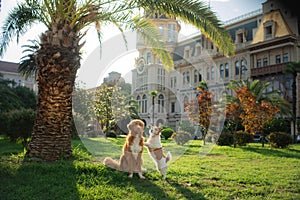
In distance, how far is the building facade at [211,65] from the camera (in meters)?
9.09

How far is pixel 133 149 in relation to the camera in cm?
524

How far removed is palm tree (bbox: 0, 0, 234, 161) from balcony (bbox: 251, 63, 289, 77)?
20.9m

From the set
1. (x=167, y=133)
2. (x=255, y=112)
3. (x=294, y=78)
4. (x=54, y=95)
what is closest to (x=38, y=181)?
(x=54, y=95)

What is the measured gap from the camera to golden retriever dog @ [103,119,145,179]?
5.21m

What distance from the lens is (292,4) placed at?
1.93m

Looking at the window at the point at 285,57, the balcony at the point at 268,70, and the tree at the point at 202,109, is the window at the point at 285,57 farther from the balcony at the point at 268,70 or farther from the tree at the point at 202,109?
the tree at the point at 202,109

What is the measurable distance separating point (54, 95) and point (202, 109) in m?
11.4

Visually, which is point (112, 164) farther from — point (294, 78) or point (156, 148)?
point (294, 78)

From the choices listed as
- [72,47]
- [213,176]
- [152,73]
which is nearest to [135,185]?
[213,176]

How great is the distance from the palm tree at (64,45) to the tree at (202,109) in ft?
32.3

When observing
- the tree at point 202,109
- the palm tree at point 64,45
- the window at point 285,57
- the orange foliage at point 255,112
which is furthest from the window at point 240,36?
the palm tree at point 64,45

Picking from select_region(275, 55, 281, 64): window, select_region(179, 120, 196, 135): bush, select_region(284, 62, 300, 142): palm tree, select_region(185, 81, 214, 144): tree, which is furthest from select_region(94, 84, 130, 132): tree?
select_region(275, 55, 281, 64): window

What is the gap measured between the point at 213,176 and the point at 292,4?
15.3 feet

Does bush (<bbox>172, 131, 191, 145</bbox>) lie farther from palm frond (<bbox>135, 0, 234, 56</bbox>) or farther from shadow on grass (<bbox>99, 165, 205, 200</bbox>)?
shadow on grass (<bbox>99, 165, 205, 200</bbox>)
